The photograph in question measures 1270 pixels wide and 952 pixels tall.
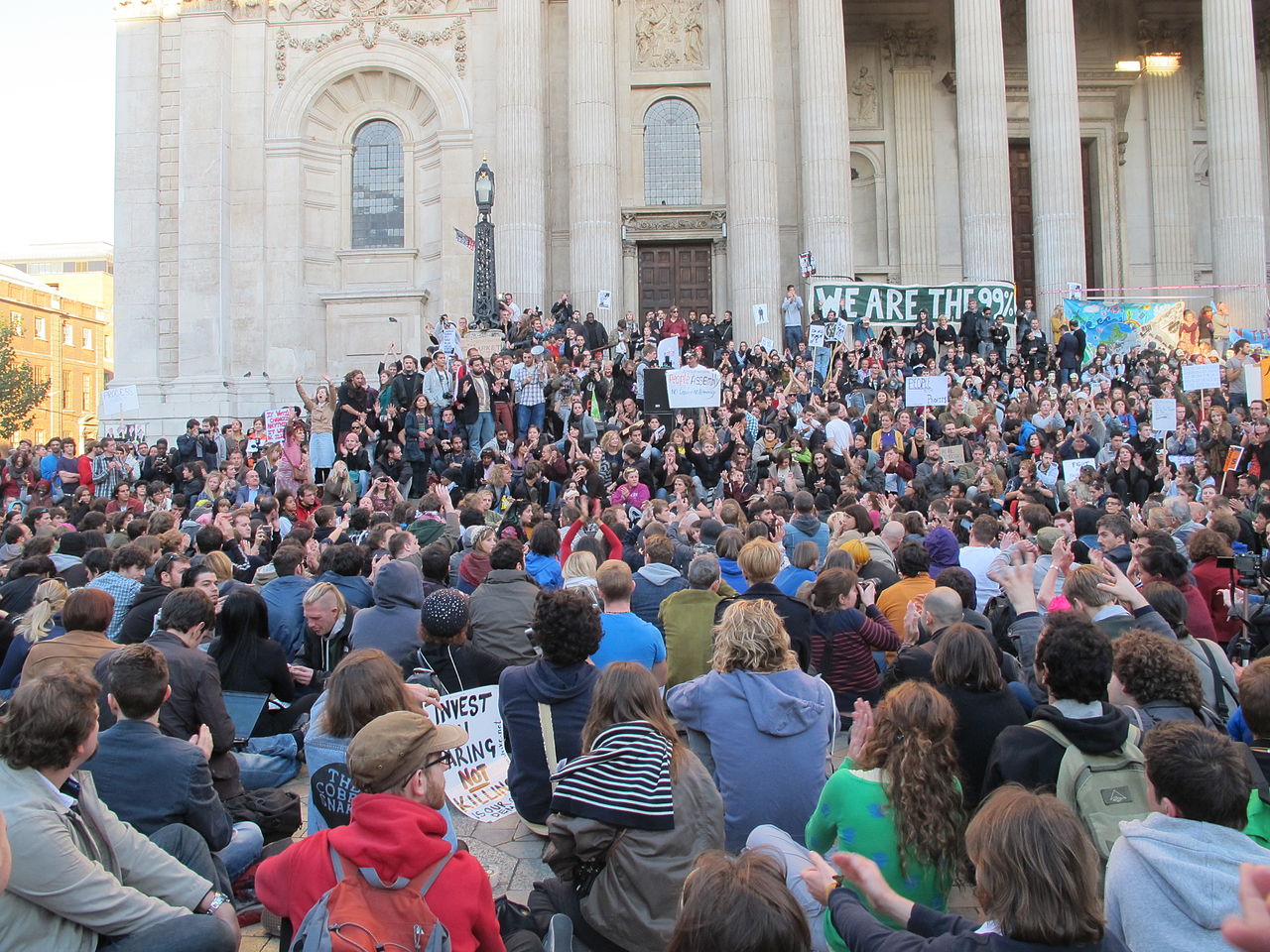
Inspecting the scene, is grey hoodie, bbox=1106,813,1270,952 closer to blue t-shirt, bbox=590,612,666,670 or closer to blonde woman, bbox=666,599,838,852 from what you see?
blonde woman, bbox=666,599,838,852

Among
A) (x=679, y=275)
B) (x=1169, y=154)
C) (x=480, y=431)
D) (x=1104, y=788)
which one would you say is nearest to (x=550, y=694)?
(x=1104, y=788)

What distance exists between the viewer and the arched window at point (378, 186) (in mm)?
30484

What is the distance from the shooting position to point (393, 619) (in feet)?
24.0

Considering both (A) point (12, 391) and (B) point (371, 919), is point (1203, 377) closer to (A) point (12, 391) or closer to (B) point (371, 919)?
(B) point (371, 919)

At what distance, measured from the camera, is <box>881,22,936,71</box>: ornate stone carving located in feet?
104

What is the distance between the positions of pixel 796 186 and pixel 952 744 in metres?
26.3

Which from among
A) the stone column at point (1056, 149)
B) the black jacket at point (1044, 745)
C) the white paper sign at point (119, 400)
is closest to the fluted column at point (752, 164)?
the stone column at point (1056, 149)

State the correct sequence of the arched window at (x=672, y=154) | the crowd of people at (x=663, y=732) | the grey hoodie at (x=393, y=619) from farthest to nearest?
the arched window at (x=672, y=154)
the grey hoodie at (x=393, y=619)
the crowd of people at (x=663, y=732)

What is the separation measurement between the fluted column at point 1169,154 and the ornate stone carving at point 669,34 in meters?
13.8

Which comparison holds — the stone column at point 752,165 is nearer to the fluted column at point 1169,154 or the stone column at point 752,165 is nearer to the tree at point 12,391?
the fluted column at point 1169,154

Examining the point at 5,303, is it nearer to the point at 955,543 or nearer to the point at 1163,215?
the point at 1163,215

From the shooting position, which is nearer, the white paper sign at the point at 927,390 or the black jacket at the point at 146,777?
the black jacket at the point at 146,777

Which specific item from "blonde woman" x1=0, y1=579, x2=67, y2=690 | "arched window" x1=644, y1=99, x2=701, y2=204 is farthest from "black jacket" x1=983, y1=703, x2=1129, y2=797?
"arched window" x1=644, y1=99, x2=701, y2=204

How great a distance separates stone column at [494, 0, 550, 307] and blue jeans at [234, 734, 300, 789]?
20819mm
